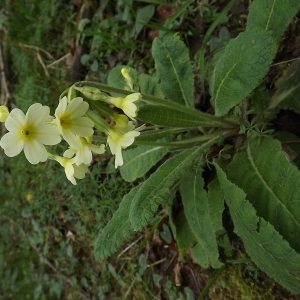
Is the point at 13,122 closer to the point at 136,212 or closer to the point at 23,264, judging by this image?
the point at 136,212

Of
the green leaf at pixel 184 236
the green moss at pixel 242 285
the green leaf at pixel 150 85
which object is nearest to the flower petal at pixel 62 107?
the green leaf at pixel 150 85

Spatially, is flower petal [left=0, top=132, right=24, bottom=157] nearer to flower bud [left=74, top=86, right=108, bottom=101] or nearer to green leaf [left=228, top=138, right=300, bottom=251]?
flower bud [left=74, top=86, right=108, bottom=101]

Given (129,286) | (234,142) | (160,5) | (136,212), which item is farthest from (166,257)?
(160,5)

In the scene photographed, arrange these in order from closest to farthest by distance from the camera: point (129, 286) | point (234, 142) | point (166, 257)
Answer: point (234, 142)
point (166, 257)
point (129, 286)

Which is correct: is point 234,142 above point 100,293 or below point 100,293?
above

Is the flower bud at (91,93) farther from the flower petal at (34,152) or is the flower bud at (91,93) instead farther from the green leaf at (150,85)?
the green leaf at (150,85)

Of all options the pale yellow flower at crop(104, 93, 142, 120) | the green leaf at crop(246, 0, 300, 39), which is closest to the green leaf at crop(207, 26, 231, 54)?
the green leaf at crop(246, 0, 300, 39)

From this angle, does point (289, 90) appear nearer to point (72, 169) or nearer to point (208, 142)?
point (208, 142)

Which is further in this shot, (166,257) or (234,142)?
(166,257)
